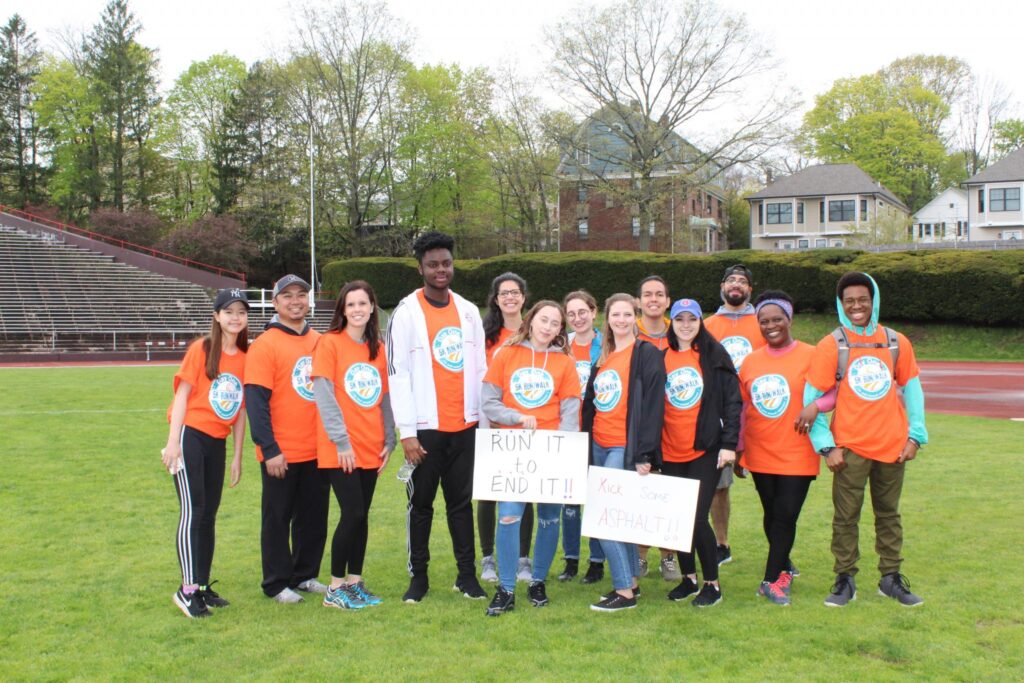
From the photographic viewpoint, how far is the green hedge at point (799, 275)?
27609 mm

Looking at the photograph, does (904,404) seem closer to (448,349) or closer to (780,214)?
(448,349)

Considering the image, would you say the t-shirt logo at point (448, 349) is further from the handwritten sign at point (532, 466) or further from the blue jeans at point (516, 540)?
the blue jeans at point (516, 540)

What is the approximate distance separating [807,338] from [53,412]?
79.8 ft

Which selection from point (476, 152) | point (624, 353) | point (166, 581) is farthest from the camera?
point (476, 152)

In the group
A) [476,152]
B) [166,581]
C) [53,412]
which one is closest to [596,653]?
[166,581]

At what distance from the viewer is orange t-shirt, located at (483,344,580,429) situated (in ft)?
17.2

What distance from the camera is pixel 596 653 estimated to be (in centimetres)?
439

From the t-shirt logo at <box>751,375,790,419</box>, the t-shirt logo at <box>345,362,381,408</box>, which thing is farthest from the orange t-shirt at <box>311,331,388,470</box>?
the t-shirt logo at <box>751,375,790,419</box>

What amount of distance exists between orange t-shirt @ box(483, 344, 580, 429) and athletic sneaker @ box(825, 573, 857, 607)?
6.59 ft

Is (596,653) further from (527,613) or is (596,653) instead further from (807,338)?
(807,338)

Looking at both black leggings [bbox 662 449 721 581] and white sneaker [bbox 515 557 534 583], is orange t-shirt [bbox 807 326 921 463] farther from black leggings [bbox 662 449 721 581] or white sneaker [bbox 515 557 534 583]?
white sneaker [bbox 515 557 534 583]

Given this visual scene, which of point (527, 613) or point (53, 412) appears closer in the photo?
point (527, 613)

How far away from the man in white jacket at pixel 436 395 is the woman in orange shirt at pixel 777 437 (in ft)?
5.90

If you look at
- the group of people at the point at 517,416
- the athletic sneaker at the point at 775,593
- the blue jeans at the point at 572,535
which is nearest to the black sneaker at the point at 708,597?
the group of people at the point at 517,416
